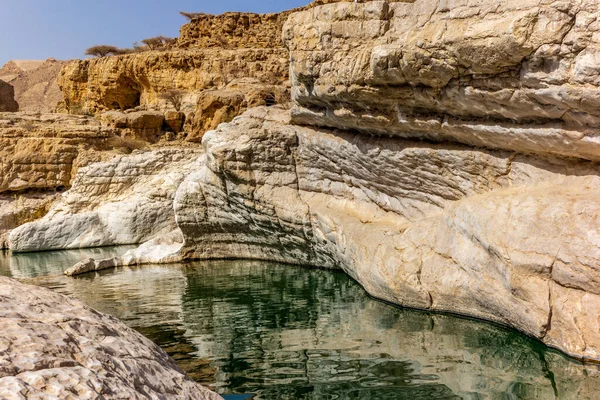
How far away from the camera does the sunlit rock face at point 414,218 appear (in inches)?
245

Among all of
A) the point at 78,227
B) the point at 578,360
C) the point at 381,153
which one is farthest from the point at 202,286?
the point at 78,227

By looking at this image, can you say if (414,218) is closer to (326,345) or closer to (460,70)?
(460,70)

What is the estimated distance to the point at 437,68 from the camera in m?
7.33

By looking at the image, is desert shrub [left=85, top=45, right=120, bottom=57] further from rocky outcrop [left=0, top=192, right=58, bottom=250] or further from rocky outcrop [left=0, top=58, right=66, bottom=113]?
rocky outcrop [left=0, top=192, right=58, bottom=250]

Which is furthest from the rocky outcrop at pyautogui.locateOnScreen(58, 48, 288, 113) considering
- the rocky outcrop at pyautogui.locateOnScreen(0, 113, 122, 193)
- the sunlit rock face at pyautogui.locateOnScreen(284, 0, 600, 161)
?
the sunlit rock face at pyautogui.locateOnScreen(284, 0, 600, 161)

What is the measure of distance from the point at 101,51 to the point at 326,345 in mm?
41631

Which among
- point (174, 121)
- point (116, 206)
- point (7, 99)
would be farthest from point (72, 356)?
point (7, 99)

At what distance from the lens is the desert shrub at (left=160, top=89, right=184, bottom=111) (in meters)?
33.2

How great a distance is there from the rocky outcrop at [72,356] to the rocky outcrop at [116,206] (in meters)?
15.2

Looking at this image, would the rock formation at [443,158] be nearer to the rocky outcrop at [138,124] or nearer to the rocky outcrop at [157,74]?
the rocky outcrop at [138,124]

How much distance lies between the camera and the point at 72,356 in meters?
2.80

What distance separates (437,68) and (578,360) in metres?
3.65

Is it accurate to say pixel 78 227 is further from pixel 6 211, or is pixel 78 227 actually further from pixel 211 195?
pixel 211 195

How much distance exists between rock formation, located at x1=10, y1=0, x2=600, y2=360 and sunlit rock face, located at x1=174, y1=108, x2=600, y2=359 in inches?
0.9
